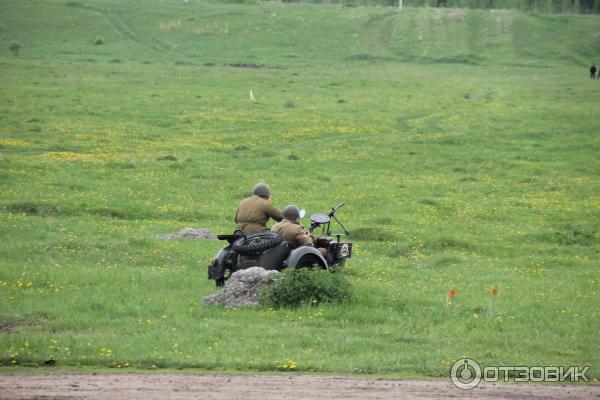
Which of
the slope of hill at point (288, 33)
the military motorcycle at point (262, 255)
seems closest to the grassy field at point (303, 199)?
the military motorcycle at point (262, 255)

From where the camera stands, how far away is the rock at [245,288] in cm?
1925

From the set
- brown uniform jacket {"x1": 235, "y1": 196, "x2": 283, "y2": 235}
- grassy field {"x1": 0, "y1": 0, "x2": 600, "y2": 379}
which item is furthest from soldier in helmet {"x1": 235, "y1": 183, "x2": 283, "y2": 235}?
grassy field {"x1": 0, "y1": 0, "x2": 600, "y2": 379}

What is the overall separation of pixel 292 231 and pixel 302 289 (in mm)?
1646

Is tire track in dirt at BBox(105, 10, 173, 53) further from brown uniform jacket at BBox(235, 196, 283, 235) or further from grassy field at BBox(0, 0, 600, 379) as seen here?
brown uniform jacket at BBox(235, 196, 283, 235)

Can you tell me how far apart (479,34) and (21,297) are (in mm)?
103712

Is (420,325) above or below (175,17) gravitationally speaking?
below

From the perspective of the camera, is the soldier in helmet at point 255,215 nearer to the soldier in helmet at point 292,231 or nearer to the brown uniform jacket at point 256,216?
the brown uniform jacket at point 256,216

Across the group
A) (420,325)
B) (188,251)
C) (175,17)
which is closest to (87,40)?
(175,17)

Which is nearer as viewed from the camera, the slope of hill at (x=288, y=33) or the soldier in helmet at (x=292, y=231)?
the soldier in helmet at (x=292, y=231)

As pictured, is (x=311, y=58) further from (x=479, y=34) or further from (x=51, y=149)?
(x=51, y=149)

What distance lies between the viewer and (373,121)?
56.9 metres

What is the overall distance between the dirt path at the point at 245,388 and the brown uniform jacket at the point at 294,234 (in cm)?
619

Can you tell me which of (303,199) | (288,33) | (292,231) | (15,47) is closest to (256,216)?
(292,231)

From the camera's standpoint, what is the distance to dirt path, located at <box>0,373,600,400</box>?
1301 centimetres
